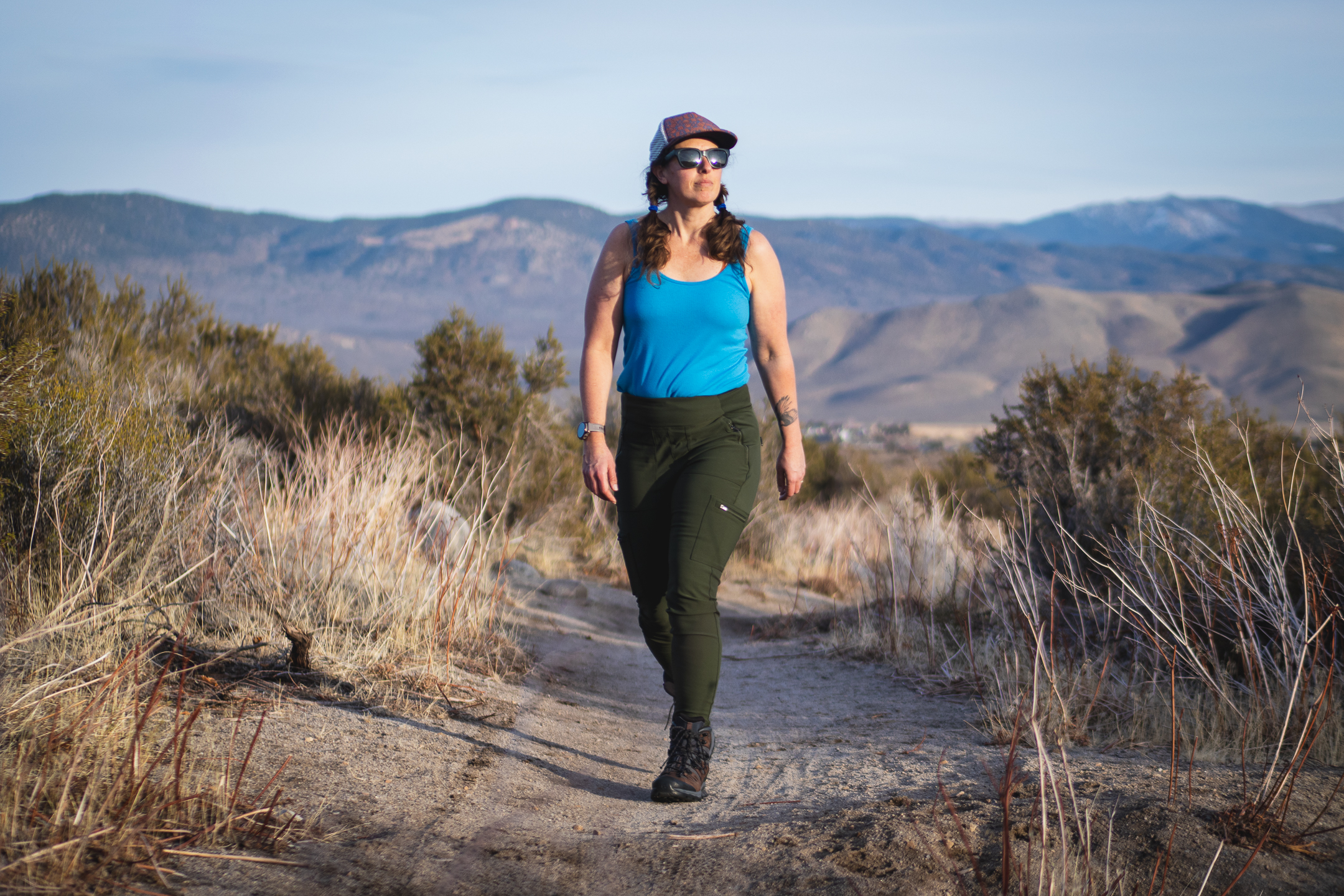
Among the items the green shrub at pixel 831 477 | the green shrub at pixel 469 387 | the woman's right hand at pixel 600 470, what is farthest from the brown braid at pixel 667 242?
the green shrub at pixel 831 477

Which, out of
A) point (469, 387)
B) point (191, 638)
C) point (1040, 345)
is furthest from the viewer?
point (1040, 345)

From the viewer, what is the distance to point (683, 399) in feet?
10.4

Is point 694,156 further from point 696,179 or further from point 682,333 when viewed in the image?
point 682,333

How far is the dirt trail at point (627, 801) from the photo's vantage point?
2258mm

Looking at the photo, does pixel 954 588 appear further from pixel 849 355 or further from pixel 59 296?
pixel 849 355

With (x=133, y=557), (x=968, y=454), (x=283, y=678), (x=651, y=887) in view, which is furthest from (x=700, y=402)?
(x=968, y=454)

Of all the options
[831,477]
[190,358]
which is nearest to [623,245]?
[190,358]

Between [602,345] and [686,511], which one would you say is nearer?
[686,511]

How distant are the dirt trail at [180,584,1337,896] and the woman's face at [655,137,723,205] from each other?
77.4 inches

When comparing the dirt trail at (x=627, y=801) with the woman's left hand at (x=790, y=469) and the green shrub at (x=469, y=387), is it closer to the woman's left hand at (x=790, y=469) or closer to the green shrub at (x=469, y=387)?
the woman's left hand at (x=790, y=469)

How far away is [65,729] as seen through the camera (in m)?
2.39

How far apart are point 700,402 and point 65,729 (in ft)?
6.51

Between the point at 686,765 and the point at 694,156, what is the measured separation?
1.99 m

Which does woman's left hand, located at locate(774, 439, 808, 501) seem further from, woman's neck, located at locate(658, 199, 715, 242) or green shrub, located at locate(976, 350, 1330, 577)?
green shrub, located at locate(976, 350, 1330, 577)
